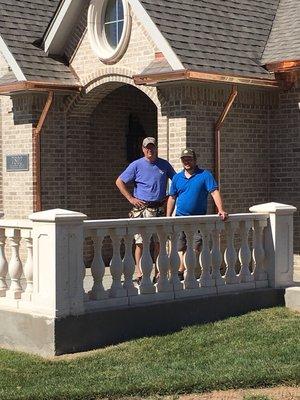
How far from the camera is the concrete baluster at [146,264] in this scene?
8734 millimetres

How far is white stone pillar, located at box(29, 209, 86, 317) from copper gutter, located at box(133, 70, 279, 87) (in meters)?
3.71

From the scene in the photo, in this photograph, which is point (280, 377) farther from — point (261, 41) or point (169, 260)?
point (261, 41)

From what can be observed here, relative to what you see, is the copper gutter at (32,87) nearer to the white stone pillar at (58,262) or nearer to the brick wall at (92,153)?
the brick wall at (92,153)

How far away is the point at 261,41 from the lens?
1318 cm

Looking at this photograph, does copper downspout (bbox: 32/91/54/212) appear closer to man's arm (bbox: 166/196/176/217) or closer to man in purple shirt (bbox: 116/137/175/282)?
man in purple shirt (bbox: 116/137/175/282)

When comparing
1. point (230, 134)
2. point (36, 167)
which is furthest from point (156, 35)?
point (36, 167)

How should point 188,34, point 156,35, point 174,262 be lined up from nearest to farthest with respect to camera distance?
point 174,262 → point 156,35 → point 188,34

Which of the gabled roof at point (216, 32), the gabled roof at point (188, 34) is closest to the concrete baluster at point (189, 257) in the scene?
the gabled roof at point (188, 34)

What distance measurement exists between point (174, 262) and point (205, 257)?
420mm

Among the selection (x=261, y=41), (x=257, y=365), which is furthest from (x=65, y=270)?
(x=261, y=41)

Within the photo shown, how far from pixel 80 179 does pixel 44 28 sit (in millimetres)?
2556

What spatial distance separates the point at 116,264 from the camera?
337 inches

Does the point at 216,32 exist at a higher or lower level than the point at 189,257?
higher

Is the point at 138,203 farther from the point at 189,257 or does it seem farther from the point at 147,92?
the point at 147,92
